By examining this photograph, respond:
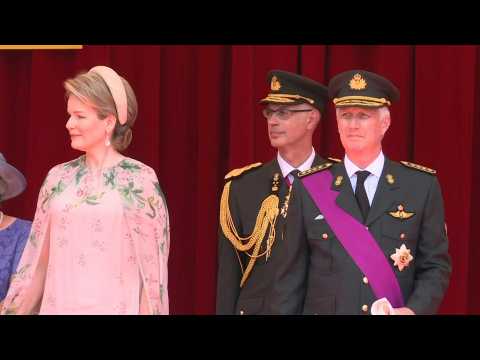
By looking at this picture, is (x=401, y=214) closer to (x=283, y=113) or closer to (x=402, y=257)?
(x=402, y=257)

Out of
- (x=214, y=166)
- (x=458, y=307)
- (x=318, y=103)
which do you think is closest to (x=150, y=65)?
(x=214, y=166)

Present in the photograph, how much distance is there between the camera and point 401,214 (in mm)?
5281

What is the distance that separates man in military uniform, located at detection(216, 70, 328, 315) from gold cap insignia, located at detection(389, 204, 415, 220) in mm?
587

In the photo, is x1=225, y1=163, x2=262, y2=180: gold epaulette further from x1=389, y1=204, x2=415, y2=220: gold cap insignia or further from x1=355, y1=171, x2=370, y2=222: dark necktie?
x1=389, y1=204, x2=415, y2=220: gold cap insignia

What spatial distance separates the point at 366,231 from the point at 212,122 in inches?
55.3

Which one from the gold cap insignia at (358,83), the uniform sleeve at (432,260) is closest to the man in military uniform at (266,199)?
the gold cap insignia at (358,83)

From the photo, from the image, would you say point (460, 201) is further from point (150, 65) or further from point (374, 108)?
point (150, 65)

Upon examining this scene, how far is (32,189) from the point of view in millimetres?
6465

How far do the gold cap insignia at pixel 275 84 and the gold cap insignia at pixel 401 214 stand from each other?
3.00 ft

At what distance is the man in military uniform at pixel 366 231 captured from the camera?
524 cm

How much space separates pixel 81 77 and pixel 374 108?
1282mm

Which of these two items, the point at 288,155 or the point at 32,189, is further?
the point at 32,189

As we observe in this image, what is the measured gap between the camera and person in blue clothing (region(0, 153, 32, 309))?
582 centimetres

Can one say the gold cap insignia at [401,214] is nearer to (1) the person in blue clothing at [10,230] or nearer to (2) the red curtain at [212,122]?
(2) the red curtain at [212,122]
